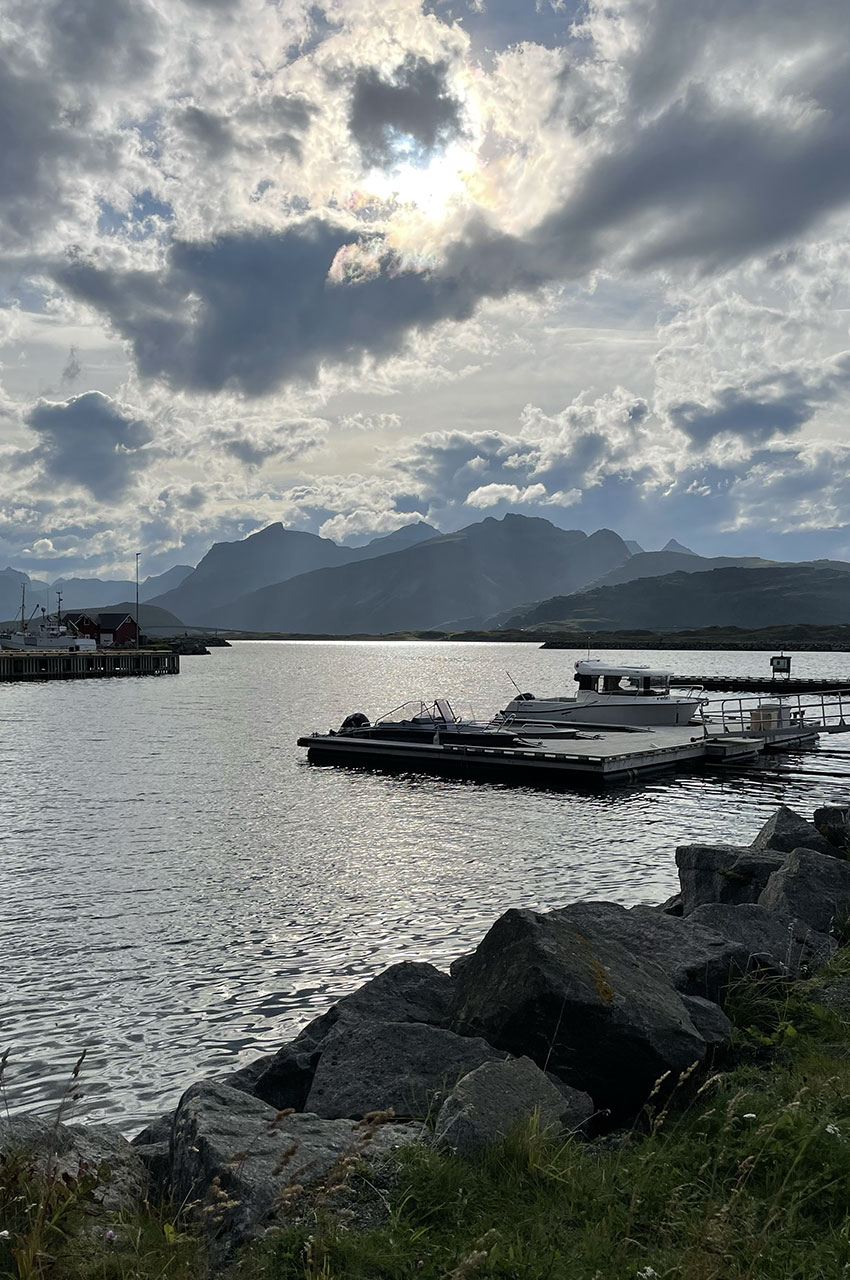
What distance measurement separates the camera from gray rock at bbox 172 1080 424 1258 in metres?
5.38

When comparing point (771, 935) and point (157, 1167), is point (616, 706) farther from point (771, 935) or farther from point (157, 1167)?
point (157, 1167)

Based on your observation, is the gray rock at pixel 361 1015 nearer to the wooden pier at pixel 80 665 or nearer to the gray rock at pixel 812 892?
the gray rock at pixel 812 892

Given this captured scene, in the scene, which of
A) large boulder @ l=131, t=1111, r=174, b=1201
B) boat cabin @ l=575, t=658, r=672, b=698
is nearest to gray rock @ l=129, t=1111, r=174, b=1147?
large boulder @ l=131, t=1111, r=174, b=1201

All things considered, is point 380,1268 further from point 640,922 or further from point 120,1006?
point 120,1006

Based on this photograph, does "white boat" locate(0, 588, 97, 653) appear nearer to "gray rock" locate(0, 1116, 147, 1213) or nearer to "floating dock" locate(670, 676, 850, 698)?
"floating dock" locate(670, 676, 850, 698)

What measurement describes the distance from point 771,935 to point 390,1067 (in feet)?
20.5

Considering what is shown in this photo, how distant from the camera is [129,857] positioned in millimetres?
24562

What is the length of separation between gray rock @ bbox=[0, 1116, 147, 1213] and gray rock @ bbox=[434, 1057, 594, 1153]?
225 centimetres

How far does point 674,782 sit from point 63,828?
85.3ft

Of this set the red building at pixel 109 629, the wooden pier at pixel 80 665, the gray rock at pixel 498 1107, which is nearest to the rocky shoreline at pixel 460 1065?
the gray rock at pixel 498 1107

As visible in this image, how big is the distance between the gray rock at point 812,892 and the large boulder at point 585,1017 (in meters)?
5.69

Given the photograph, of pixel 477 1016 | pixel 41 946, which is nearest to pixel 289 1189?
pixel 477 1016

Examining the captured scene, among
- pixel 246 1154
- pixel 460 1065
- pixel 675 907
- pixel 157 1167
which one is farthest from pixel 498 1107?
pixel 675 907

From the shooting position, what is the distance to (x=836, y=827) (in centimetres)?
1869
